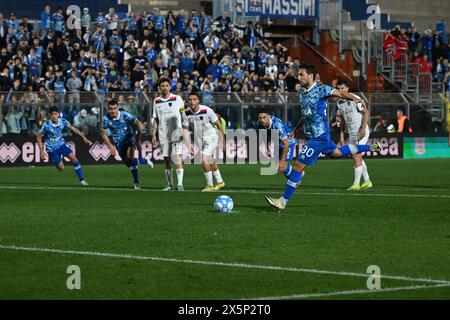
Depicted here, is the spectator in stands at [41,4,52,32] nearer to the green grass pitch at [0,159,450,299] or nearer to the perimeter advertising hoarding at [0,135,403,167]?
the perimeter advertising hoarding at [0,135,403,167]

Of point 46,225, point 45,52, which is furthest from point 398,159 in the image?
point 46,225

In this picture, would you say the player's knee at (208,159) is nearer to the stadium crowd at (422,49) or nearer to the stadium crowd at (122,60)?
the stadium crowd at (122,60)

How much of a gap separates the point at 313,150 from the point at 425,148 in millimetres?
27998

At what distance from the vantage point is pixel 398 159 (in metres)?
41.2

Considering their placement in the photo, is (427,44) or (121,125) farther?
(427,44)

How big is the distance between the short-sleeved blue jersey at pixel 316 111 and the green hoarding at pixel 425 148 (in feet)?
86.5

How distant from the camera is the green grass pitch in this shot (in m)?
9.51

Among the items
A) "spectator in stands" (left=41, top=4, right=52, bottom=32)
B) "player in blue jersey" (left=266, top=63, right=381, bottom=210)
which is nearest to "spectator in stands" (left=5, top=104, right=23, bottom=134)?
"spectator in stands" (left=41, top=4, right=52, bottom=32)

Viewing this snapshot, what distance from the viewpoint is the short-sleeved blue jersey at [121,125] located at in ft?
82.4

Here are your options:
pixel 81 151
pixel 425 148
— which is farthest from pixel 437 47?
pixel 81 151

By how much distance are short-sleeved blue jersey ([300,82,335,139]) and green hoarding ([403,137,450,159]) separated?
1038 inches

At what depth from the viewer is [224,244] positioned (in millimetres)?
12547

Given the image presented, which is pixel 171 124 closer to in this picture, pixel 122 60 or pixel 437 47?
pixel 122 60

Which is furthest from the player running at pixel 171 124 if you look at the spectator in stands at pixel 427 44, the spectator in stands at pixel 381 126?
the spectator in stands at pixel 427 44
